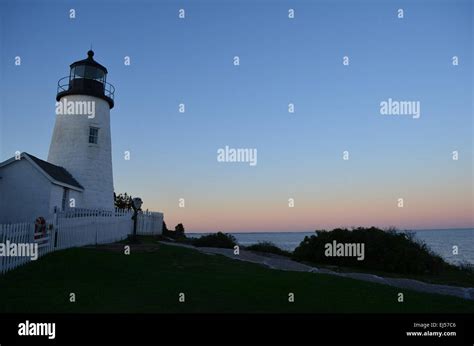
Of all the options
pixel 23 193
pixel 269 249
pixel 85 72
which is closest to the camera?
pixel 23 193

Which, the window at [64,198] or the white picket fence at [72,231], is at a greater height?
the window at [64,198]

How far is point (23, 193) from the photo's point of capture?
19453mm

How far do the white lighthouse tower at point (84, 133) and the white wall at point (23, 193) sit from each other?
12.5 ft

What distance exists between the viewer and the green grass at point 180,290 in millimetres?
7449

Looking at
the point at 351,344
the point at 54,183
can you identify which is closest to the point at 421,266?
the point at 351,344

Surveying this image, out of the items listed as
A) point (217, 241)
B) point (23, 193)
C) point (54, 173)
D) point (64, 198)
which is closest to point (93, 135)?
point (54, 173)

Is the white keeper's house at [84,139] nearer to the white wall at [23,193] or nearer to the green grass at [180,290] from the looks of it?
the white wall at [23,193]

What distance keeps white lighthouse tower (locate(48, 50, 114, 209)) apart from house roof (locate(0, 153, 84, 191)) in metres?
0.88

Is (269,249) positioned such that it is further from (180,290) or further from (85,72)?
(85,72)

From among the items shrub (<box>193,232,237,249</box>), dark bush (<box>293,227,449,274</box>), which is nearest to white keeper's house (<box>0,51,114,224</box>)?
shrub (<box>193,232,237,249</box>)

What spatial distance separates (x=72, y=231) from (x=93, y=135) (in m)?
9.97

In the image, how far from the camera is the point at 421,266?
629 inches

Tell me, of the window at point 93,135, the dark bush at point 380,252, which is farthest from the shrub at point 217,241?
the window at point 93,135

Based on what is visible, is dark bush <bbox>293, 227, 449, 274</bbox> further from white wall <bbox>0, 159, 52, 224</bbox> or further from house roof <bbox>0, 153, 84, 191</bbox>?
white wall <bbox>0, 159, 52, 224</bbox>
